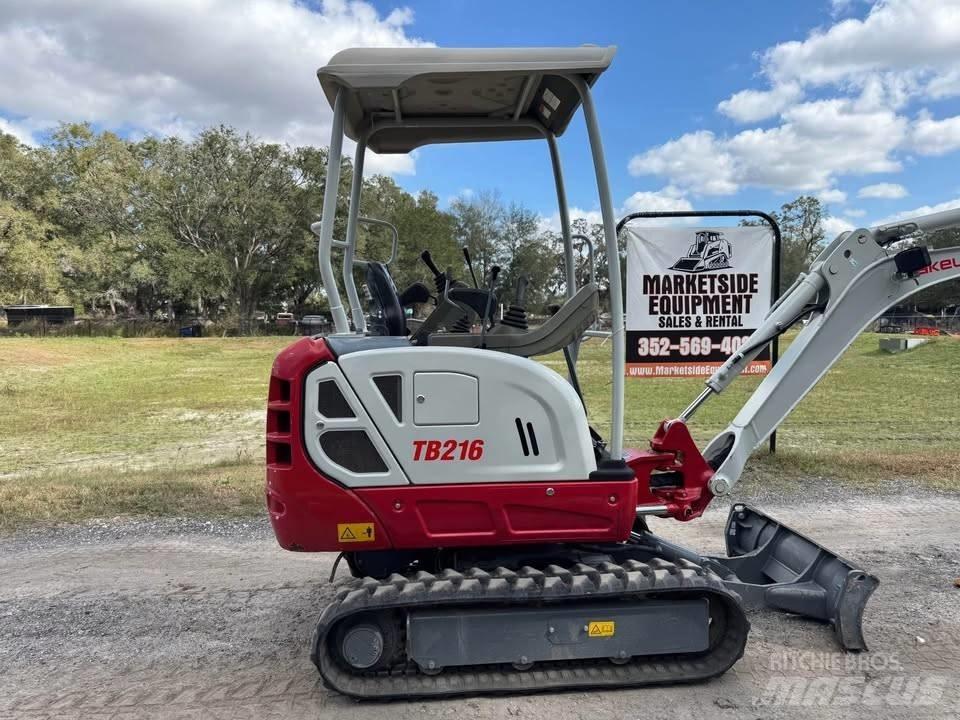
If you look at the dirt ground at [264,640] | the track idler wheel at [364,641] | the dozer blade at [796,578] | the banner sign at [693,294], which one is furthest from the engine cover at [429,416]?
the banner sign at [693,294]

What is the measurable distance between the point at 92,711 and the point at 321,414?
1.90 meters

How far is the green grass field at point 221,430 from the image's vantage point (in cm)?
745

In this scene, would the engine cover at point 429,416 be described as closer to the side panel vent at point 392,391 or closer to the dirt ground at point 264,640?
the side panel vent at point 392,391

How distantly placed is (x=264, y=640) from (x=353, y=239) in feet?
8.59

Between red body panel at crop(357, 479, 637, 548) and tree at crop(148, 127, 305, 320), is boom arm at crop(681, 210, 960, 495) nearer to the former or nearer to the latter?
red body panel at crop(357, 479, 637, 548)

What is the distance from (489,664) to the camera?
12.1 feet

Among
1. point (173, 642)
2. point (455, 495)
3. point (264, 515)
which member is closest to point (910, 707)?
point (455, 495)

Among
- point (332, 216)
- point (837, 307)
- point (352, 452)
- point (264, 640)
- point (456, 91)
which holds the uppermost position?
point (456, 91)

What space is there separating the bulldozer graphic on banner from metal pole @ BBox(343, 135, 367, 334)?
201 inches

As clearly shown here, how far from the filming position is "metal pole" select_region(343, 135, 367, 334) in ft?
15.2

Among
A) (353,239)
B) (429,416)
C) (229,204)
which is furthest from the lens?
(229,204)

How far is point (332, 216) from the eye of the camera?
11.9 ft

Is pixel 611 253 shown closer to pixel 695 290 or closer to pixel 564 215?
pixel 564 215

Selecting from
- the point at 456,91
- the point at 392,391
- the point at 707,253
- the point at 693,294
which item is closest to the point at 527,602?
the point at 392,391
